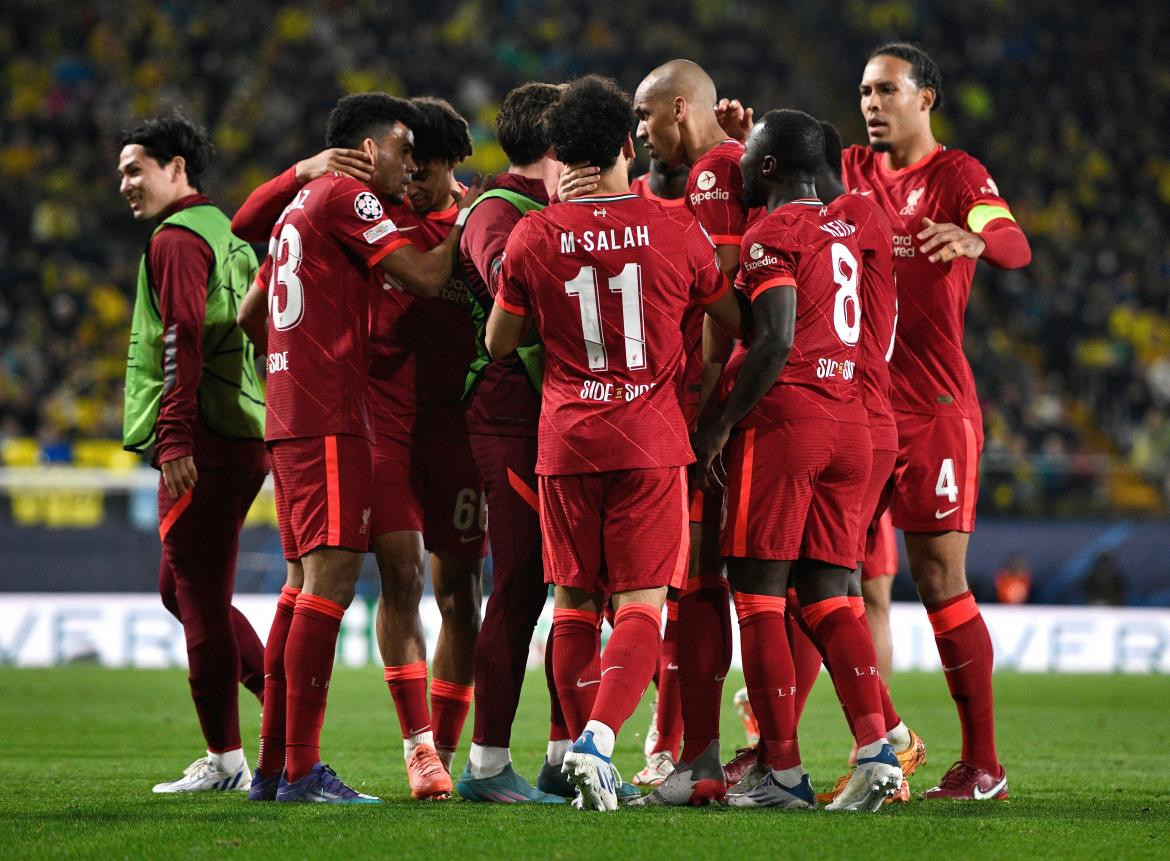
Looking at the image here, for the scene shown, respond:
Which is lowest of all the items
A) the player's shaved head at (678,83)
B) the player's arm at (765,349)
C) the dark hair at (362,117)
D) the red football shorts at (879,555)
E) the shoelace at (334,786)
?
the shoelace at (334,786)

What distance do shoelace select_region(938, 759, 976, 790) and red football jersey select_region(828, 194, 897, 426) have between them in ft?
4.43

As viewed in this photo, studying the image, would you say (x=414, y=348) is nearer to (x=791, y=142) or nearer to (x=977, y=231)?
(x=791, y=142)

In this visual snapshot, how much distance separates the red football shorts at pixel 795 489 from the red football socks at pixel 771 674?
19 cm

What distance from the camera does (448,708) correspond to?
5789 mm

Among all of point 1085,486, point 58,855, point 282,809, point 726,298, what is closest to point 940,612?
point 726,298

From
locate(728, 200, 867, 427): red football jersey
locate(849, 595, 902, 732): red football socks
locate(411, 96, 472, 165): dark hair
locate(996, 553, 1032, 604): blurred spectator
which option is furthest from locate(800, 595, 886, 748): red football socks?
locate(996, 553, 1032, 604): blurred spectator

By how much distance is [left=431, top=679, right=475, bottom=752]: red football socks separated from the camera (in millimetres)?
5777

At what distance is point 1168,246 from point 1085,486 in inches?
299

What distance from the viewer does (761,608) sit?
5.11m

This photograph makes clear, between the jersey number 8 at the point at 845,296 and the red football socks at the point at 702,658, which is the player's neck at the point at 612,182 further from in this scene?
the red football socks at the point at 702,658

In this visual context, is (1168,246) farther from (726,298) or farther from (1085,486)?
(726,298)

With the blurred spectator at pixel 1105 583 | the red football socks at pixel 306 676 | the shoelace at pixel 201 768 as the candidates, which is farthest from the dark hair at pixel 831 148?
the blurred spectator at pixel 1105 583

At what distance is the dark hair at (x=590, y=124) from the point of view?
4.92 metres

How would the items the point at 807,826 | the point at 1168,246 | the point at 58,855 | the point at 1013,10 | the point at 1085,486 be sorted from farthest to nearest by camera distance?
the point at 1013,10, the point at 1168,246, the point at 1085,486, the point at 807,826, the point at 58,855
